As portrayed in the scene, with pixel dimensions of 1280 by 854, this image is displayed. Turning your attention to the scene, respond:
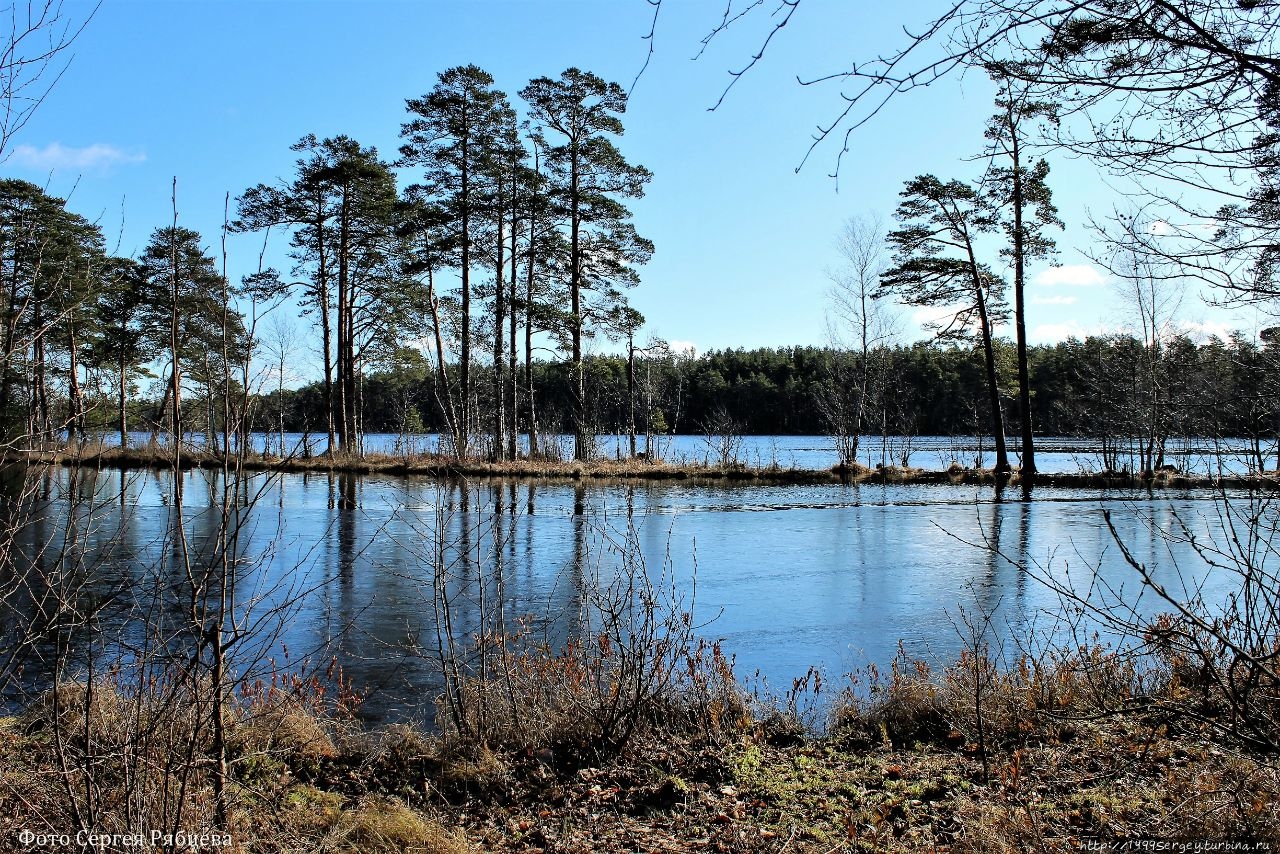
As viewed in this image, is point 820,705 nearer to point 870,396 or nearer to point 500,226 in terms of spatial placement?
point 500,226

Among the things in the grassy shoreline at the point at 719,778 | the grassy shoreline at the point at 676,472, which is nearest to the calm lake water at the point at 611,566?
the grassy shoreline at the point at 719,778

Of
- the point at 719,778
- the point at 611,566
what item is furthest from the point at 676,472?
the point at 719,778

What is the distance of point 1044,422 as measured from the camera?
83.4 meters

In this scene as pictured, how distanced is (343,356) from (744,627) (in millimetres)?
31369

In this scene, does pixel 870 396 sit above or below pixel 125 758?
above

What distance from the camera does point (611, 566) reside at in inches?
539

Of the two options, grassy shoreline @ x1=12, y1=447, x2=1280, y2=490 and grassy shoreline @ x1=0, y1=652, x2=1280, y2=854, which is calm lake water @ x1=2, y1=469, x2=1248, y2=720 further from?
grassy shoreline @ x1=12, y1=447, x2=1280, y2=490

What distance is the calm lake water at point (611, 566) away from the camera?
7.25m

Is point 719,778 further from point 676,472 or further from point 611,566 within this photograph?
point 676,472

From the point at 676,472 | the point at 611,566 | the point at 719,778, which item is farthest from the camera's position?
the point at 676,472

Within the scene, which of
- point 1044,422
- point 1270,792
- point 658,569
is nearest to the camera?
point 1270,792

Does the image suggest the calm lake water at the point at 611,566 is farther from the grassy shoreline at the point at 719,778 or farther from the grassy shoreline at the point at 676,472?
the grassy shoreline at the point at 676,472

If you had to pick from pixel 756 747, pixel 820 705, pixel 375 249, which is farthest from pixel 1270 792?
pixel 375 249

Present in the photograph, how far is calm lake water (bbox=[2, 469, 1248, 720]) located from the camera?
23.8 feet
